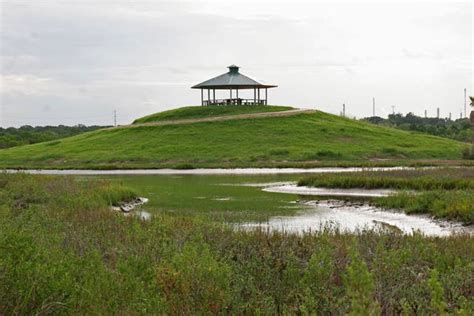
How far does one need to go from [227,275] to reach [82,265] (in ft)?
7.00

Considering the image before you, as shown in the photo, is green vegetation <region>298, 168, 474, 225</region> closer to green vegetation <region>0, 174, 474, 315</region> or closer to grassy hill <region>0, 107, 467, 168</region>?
green vegetation <region>0, 174, 474, 315</region>

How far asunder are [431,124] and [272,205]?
15013 cm

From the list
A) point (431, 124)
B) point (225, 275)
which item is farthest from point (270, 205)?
point (431, 124)

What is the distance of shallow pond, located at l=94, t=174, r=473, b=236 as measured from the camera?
911 inches

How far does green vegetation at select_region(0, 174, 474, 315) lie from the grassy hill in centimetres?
5018

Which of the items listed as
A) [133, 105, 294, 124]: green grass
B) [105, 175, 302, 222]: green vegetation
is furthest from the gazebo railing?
[105, 175, 302, 222]: green vegetation

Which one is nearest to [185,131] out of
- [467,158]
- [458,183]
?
[467,158]

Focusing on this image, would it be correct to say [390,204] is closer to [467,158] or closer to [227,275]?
[227,275]

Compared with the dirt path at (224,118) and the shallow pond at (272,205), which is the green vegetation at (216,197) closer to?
the shallow pond at (272,205)

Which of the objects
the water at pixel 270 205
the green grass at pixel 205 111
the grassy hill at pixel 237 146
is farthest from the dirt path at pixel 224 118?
the water at pixel 270 205

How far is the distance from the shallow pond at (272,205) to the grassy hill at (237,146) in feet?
66.3

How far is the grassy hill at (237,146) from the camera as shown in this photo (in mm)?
72188

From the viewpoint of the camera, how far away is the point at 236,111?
317 feet

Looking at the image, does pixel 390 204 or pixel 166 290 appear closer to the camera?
pixel 166 290
